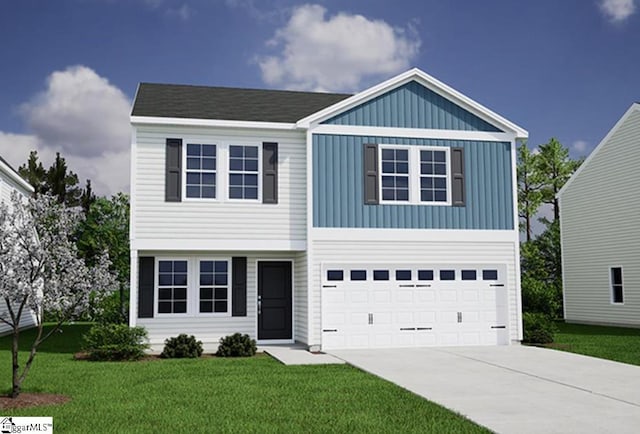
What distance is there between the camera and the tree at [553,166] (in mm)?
39719

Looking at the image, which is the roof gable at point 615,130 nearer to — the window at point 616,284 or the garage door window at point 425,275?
the window at point 616,284

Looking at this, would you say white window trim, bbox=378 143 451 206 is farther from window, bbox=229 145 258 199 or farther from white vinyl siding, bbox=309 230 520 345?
window, bbox=229 145 258 199

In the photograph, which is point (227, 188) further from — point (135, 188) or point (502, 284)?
point (502, 284)

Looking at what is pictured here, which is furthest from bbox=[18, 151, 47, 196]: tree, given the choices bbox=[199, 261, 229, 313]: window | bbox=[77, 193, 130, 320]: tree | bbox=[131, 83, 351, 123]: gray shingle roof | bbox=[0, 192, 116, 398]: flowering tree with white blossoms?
bbox=[0, 192, 116, 398]: flowering tree with white blossoms

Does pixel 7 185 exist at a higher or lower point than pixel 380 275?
higher

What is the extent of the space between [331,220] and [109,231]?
13.5m

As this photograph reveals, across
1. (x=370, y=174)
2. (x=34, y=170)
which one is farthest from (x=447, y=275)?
(x=34, y=170)

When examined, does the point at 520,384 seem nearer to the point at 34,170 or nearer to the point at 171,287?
the point at 171,287

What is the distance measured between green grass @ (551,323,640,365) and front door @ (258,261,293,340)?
283 inches

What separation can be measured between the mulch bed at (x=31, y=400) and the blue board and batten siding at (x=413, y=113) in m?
10.1

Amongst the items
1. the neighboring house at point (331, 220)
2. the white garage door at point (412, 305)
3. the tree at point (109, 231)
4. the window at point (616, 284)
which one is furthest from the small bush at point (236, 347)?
the window at point (616, 284)

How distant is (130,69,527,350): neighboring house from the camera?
17.2 metres

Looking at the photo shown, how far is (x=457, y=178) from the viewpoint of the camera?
18141 mm

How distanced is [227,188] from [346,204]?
3.08 metres
